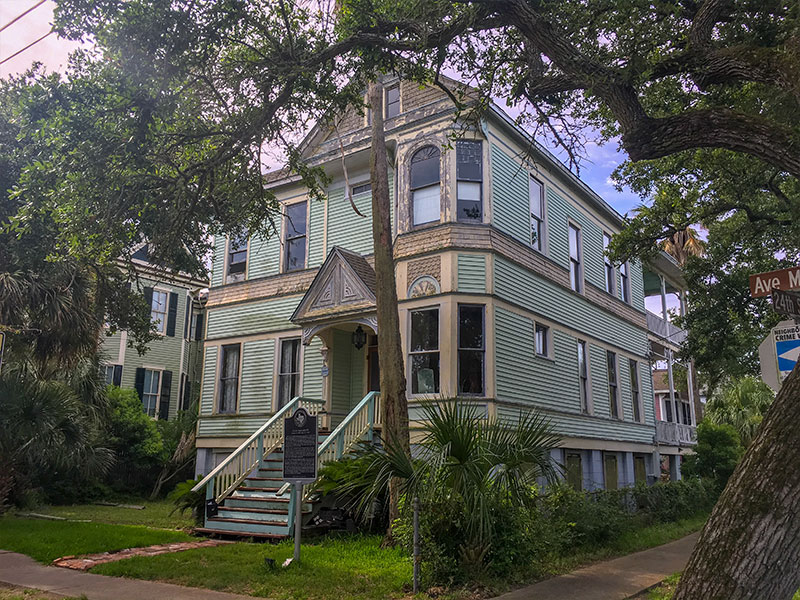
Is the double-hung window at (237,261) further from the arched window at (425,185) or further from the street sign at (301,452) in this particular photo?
the street sign at (301,452)

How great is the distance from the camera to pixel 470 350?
14789 mm

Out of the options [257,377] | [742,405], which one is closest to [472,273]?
[257,377]

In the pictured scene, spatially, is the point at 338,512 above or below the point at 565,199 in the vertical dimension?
below

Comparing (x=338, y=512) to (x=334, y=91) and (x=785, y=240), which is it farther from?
(x=785, y=240)

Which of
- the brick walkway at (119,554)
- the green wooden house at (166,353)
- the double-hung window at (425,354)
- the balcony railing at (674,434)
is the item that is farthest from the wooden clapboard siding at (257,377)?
the balcony railing at (674,434)

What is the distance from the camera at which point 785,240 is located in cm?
1556

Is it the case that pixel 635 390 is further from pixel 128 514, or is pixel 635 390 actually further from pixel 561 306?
pixel 128 514

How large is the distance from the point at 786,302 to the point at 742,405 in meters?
32.7

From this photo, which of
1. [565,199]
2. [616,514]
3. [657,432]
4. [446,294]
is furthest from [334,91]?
[657,432]

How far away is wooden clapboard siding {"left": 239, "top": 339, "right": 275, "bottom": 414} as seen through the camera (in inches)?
734

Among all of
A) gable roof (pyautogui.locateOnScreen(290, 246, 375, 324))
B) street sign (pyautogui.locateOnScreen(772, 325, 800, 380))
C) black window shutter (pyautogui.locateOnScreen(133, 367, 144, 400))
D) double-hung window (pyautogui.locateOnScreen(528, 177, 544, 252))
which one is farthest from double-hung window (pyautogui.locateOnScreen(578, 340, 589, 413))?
black window shutter (pyautogui.locateOnScreen(133, 367, 144, 400))

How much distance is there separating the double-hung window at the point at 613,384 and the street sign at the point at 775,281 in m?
15.1

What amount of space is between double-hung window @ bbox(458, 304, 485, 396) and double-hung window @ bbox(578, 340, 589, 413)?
5.24 metres

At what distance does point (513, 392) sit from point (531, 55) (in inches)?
333
